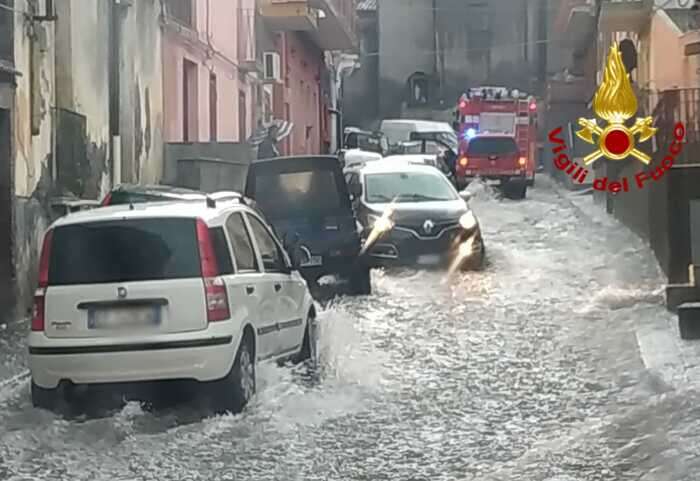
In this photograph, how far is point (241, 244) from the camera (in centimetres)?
1026

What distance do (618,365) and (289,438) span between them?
373 centimetres

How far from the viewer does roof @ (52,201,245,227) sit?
9.61 m

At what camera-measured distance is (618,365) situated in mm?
11633

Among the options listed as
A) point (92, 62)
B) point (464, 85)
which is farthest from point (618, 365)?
point (464, 85)

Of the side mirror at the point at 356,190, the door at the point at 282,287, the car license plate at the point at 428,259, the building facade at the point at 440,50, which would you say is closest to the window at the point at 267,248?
the door at the point at 282,287

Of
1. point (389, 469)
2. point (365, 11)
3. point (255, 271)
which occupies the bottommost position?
point (389, 469)

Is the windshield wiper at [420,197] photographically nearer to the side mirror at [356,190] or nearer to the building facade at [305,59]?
the side mirror at [356,190]

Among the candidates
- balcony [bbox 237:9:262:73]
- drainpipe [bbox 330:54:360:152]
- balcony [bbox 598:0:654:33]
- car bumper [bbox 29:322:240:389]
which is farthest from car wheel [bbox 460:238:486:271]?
drainpipe [bbox 330:54:360:152]

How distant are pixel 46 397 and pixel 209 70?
18.4 meters

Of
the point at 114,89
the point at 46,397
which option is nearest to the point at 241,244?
the point at 46,397

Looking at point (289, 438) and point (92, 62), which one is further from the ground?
point (92, 62)

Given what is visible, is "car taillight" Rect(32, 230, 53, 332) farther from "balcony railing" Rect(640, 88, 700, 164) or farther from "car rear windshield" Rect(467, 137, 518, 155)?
"car rear windshield" Rect(467, 137, 518, 155)

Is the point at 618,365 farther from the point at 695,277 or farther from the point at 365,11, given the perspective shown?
the point at 365,11

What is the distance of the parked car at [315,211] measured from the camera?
16.5 m
